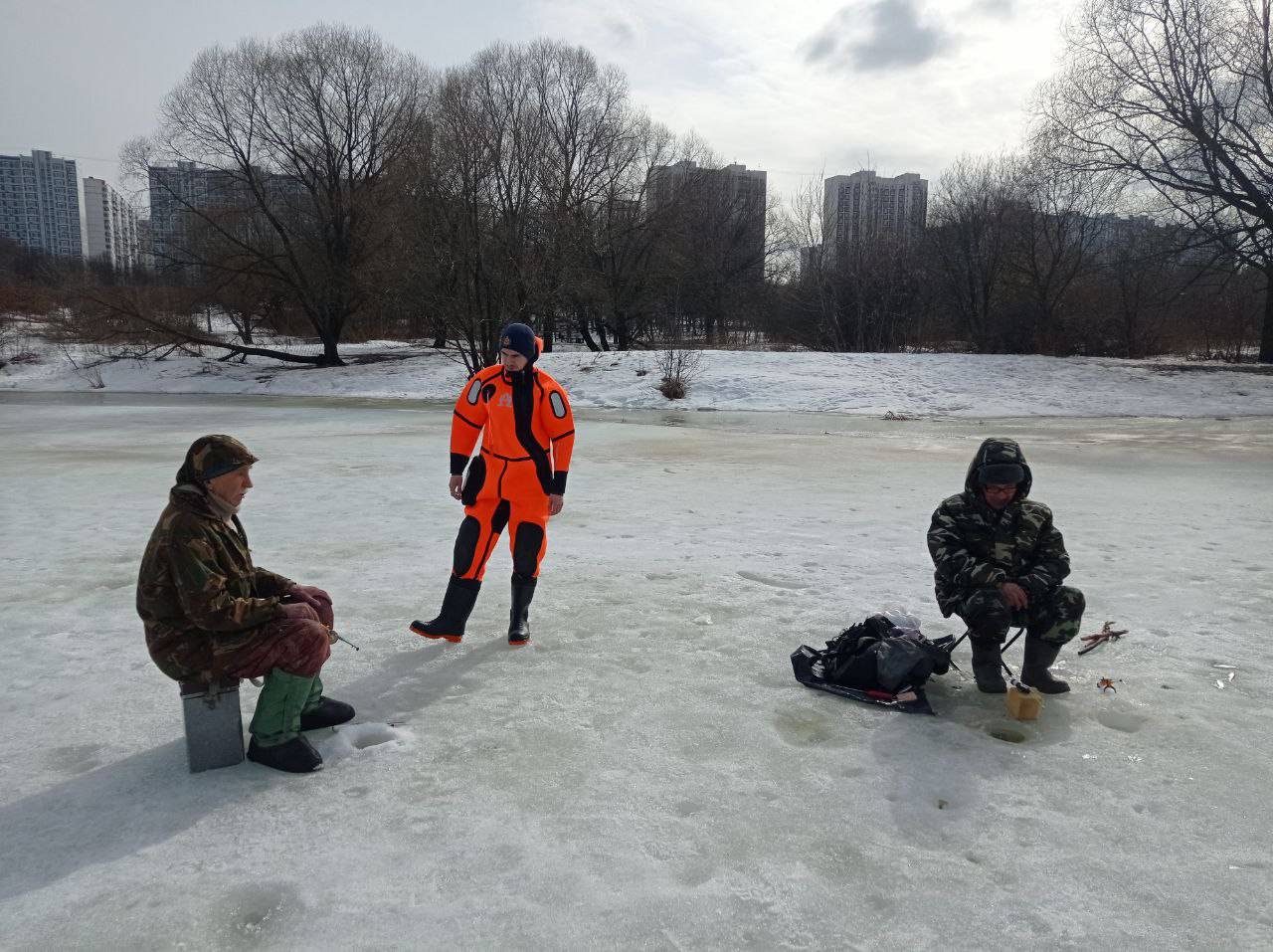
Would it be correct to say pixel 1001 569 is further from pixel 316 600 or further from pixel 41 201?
pixel 41 201

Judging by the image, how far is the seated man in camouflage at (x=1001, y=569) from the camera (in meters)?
3.71

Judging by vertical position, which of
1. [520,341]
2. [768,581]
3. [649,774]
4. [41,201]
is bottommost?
[649,774]

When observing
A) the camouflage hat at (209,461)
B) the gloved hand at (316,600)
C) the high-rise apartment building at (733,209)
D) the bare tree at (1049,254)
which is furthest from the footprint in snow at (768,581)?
the high-rise apartment building at (733,209)

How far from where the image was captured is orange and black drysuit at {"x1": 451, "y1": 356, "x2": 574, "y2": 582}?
14.7 feet

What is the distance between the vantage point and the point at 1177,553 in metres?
6.23

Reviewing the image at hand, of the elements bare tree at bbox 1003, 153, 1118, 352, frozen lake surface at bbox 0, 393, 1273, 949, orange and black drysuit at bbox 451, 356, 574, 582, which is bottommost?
frozen lake surface at bbox 0, 393, 1273, 949

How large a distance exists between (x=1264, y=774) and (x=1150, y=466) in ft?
29.9

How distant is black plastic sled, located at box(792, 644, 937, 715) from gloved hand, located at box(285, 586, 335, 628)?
2.06 metres

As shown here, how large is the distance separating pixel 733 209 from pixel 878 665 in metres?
46.4

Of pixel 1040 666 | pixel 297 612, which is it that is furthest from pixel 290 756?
pixel 1040 666

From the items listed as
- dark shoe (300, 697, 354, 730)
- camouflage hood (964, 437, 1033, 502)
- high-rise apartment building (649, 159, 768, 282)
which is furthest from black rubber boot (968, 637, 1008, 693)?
high-rise apartment building (649, 159, 768, 282)

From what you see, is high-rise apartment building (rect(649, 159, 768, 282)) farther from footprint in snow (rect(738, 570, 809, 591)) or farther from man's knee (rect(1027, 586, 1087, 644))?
man's knee (rect(1027, 586, 1087, 644))

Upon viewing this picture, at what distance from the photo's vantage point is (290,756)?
122 inches

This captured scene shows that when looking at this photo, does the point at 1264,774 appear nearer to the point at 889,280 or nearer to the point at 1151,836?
the point at 1151,836
